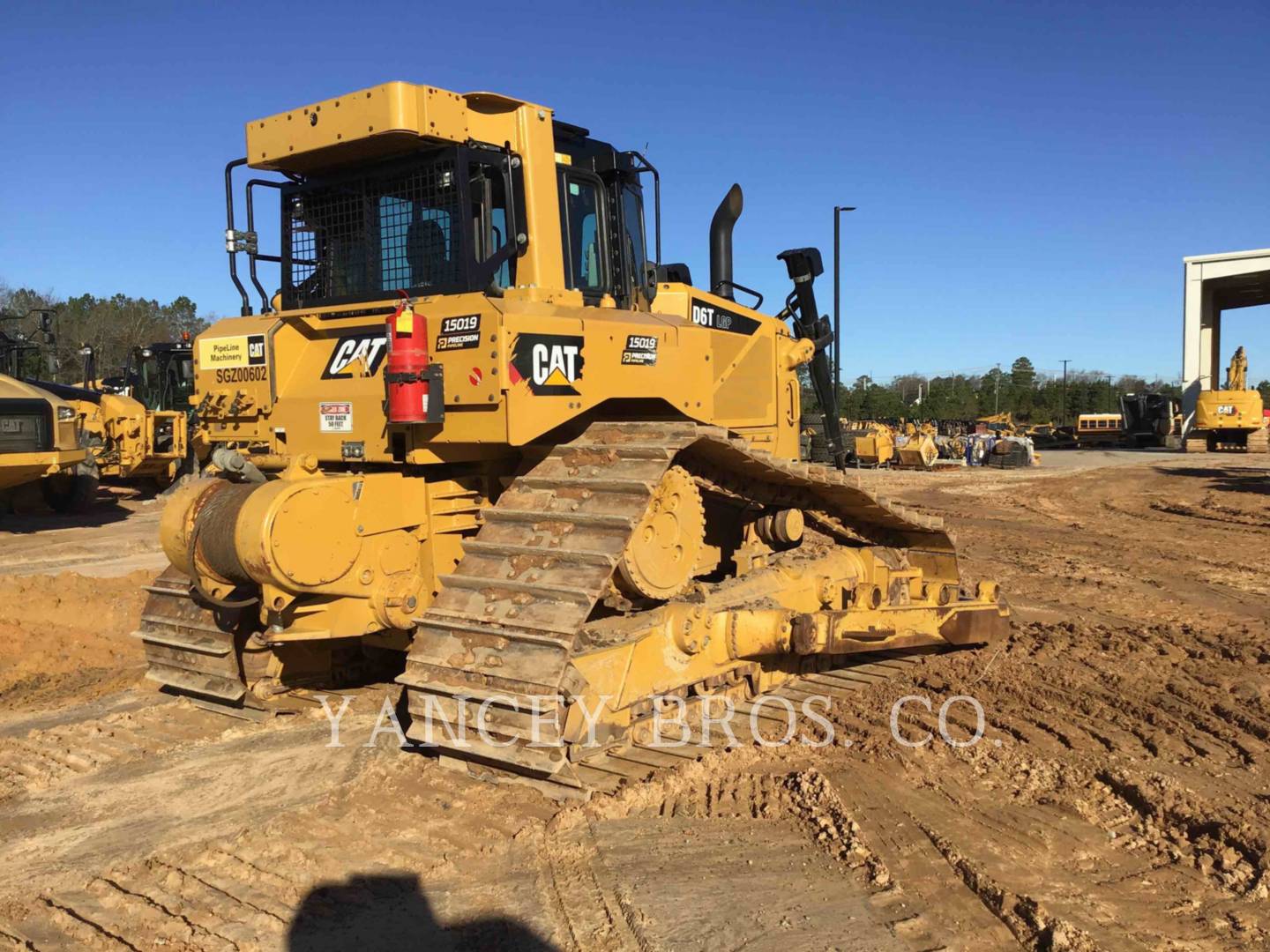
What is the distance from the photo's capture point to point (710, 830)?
→ 4.21 meters

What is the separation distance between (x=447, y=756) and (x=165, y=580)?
254 centimetres

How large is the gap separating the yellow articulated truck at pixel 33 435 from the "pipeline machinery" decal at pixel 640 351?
11701 mm

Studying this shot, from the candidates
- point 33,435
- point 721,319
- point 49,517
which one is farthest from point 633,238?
point 49,517

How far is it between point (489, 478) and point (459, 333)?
3.53ft

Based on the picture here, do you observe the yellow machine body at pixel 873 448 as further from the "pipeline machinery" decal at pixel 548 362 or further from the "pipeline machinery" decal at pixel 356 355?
the "pipeline machinery" decal at pixel 548 362

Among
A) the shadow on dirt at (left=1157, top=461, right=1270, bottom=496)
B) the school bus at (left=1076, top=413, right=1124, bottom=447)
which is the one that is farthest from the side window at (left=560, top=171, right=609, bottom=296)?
the school bus at (left=1076, top=413, right=1124, bottom=447)

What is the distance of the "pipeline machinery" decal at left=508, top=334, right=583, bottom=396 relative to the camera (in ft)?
15.1

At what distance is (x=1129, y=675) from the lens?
6.47 meters

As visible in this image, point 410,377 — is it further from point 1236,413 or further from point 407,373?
point 1236,413

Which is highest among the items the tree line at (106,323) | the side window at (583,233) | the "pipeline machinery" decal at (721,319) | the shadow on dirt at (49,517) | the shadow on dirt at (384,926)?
the tree line at (106,323)

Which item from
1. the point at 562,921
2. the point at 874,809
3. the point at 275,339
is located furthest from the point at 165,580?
the point at 874,809

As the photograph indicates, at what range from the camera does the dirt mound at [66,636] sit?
700 cm

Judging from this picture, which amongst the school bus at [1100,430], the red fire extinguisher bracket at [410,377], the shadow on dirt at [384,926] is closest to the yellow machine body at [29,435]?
the red fire extinguisher bracket at [410,377]

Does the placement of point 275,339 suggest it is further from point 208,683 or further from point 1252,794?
point 1252,794
